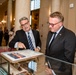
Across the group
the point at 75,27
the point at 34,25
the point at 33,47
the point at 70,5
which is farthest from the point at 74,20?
the point at 34,25

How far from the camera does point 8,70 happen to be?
1.75m

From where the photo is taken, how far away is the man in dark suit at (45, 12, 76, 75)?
1820mm

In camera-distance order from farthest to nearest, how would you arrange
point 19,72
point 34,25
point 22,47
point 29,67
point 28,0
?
point 34,25
point 28,0
point 22,47
point 29,67
point 19,72

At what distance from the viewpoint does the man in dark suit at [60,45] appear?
182cm

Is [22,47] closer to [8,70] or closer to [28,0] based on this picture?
[8,70]

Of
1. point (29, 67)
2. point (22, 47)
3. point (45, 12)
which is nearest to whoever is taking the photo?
point (29, 67)

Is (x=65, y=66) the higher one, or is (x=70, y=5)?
(x=70, y=5)

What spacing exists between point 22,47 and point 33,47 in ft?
1.22

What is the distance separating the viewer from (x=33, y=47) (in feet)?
8.44

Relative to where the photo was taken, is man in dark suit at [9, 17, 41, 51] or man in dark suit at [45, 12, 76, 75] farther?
man in dark suit at [9, 17, 41, 51]

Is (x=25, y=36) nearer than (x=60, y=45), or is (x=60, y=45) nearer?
(x=60, y=45)

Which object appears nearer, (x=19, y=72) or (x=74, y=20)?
(x=19, y=72)

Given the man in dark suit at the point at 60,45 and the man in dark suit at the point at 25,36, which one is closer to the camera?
the man in dark suit at the point at 60,45

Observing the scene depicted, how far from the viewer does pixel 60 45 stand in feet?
6.48
